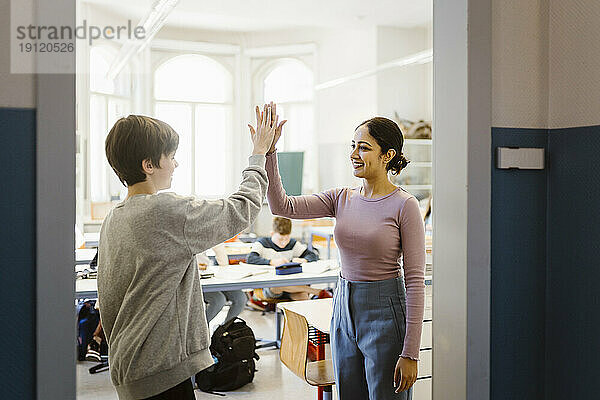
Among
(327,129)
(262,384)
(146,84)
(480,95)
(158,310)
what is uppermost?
(146,84)

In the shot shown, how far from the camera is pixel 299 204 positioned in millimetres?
2377

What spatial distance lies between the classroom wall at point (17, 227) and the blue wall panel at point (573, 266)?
1.58 meters

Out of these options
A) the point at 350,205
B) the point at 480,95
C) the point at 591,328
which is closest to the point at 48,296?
the point at 350,205

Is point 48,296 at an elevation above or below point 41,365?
above

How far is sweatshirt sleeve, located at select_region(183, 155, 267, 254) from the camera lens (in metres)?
1.68

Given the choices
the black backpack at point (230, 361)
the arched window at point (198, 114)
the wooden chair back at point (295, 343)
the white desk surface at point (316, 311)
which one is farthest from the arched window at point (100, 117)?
the wooden chair back at point (295, 343)

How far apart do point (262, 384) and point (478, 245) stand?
3005 mm

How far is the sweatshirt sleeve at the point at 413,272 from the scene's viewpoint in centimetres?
208

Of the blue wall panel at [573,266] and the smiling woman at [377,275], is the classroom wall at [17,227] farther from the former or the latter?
the blue wall panel at [573,266]

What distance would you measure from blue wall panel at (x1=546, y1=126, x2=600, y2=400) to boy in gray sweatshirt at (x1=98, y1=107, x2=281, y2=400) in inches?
39.7

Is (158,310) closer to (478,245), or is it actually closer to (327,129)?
(478,245)

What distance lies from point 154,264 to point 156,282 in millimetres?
50

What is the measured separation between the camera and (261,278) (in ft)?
15.3

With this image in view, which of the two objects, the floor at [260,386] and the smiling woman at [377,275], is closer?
the smiling woman at [377,275]
